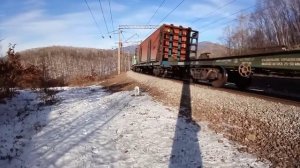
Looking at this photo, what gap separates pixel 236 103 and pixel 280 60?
184cm

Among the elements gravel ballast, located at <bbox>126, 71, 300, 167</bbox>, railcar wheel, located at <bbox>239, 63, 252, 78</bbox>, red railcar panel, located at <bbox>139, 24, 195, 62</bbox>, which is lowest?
gravel ballast, located at <bbox>126, 71, 300, 167</bbox>

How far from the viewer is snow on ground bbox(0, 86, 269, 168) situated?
285 inches

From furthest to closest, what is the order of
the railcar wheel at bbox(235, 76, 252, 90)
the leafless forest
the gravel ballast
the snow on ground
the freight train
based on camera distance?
1. the leafless forest
2. the railcar wheel at bbox(235, 76, 252, 90)
3. the freight train
4. the snow on ground
5. the gravel ballast

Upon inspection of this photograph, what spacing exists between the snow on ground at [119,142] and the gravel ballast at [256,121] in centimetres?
37

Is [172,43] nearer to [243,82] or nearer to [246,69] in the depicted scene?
[243,82]

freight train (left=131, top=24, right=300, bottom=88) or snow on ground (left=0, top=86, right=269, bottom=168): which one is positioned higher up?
freight train (left=131, top=24, right=300, bottom=88)

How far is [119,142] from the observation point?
8.79 m

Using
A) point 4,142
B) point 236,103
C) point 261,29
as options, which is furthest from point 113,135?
point 261,29

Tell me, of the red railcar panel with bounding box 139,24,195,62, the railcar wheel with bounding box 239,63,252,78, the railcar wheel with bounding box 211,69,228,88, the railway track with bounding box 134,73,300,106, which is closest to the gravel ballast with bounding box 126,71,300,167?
the railcar wheel with bounding box 239,63,252,78

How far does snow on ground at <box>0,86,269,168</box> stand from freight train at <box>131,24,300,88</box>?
308 cm

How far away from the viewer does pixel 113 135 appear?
9492mm

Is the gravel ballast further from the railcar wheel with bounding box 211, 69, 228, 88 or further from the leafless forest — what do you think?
the leafless forest

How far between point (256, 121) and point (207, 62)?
7.10 m

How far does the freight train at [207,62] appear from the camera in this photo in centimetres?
1048
